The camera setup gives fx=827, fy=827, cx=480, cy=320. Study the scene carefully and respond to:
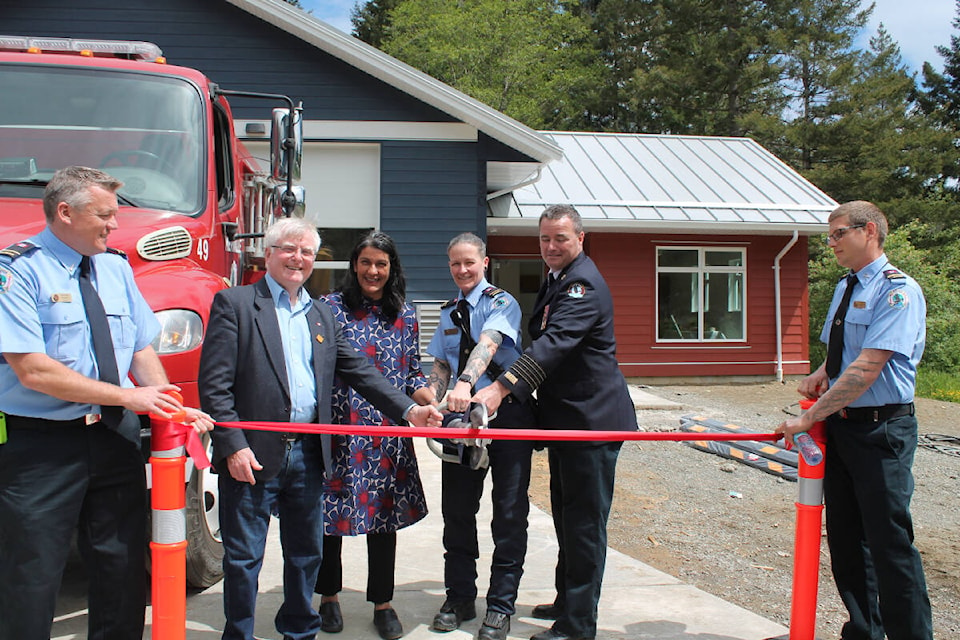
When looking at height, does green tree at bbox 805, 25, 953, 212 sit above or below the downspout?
above

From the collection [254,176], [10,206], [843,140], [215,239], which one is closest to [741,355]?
[254,176]

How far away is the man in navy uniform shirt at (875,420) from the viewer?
3311mm

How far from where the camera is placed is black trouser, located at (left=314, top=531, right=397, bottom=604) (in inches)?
152

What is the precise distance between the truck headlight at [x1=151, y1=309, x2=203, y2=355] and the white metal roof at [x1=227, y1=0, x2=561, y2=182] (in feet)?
26.9

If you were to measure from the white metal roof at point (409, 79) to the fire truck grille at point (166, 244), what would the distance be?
24.6 feet

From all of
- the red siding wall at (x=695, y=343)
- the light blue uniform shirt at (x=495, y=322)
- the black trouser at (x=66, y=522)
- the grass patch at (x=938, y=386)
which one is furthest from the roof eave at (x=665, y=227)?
the black trouser at (x=66, y=522)

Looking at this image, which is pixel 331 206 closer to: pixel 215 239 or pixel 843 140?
pixel 215 239

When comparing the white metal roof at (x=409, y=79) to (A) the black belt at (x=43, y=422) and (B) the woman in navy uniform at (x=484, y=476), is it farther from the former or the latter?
(A) the black belt at (x=43, y=422)

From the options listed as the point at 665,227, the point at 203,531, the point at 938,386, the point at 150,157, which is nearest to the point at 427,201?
the point at 665,227

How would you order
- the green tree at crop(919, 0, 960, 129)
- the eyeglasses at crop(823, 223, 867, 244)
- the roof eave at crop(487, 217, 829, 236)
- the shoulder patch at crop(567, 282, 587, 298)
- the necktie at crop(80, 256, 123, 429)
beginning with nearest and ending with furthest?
the necktie at crop(80, 256, 123, 429) → the eyeglasses at crop(823, 223, 867, 244) → the shoulder patch at crop(567, 282, 587, 298) → the roof eave at crop(487, 217, 829, 236) → the green tree at crop(919, 0, 960, 129)

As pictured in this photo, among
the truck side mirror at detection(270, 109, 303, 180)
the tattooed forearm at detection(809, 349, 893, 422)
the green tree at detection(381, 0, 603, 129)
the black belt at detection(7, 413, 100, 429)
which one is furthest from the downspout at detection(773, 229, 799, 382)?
the green tree at detection(381, 0, 603, 129)

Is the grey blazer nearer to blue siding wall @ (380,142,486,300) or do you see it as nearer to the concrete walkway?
the concrete walkway

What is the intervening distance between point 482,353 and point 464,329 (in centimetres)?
33

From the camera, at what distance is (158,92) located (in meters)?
→ 5.06
